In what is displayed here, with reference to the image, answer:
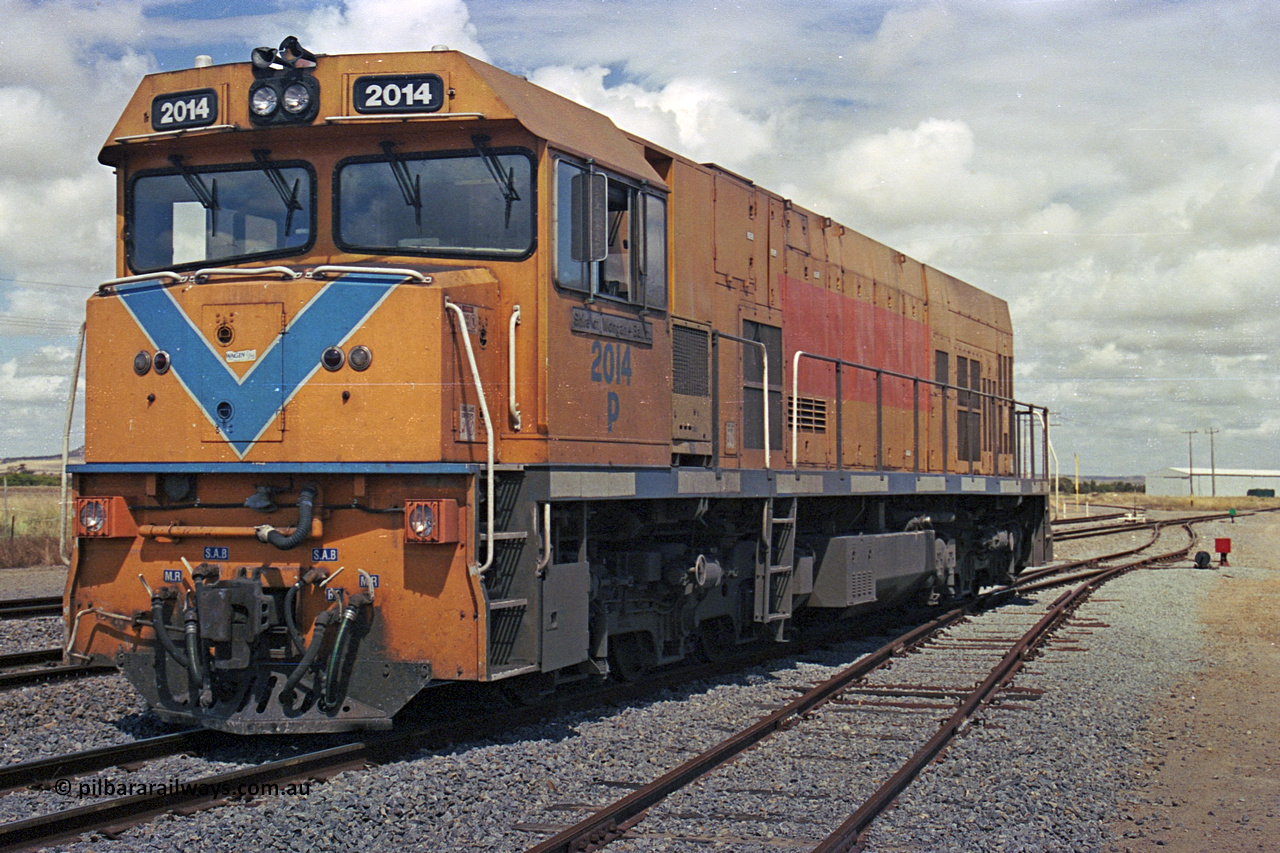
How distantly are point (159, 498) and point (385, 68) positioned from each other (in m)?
2.56

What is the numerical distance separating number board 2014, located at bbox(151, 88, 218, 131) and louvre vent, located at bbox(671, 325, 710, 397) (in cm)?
314

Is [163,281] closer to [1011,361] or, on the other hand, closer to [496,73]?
[496,73]

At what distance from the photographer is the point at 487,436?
5.74 m

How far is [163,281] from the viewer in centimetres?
608

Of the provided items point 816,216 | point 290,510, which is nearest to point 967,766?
point 290,510

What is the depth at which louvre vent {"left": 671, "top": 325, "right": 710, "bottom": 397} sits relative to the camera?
25.6 feet

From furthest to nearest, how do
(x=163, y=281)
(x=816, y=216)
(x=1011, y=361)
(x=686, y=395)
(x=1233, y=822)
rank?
1. (x=1011, y=361)
2. (x=816, y=216)
3. (x=686, y=395)
4. (x=163, y=281)
5. (x=1233, y=822)

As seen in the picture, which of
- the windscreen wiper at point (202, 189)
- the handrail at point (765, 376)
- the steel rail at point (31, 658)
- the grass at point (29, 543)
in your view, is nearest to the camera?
the windscreen wiper at point (202, 189)

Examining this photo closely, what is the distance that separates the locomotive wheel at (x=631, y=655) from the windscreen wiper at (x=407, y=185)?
121 inches

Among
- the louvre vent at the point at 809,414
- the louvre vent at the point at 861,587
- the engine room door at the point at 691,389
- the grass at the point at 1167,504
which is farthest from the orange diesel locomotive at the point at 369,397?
the grass at the point at 1167,504

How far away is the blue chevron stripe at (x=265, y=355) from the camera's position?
18.8 feet

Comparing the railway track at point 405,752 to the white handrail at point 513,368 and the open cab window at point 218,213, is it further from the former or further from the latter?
the open cab window at point 218,213

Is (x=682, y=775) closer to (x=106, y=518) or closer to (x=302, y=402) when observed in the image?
(x=302, y=402)

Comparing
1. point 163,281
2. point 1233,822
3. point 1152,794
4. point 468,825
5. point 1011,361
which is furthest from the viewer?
point 1011,361
